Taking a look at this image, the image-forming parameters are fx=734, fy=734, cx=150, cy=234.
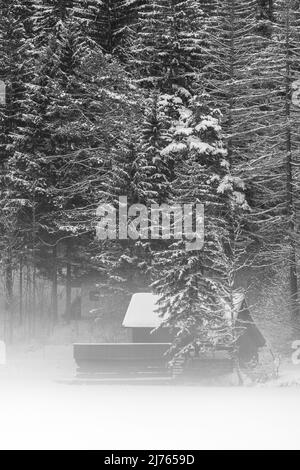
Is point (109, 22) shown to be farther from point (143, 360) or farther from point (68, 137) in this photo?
point (143, 360)

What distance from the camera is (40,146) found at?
3747cm

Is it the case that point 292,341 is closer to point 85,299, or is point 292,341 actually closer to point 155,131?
point 155,131

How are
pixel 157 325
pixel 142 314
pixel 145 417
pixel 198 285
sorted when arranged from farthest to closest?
pixel 142 314
pixel 157 325
pixel 198 285
pixel 145 417

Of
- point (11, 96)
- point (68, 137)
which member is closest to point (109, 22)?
point (11, 96)

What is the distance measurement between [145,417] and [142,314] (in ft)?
31.4

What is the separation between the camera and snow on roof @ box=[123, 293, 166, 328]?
29953mm

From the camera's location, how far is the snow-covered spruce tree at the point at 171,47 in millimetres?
36625

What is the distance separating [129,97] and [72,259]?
8854 millimetres

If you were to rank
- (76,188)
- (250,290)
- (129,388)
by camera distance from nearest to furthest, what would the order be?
1. (129,388)
2. (250,290)
3. (76,188)

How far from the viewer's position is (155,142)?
33906mm

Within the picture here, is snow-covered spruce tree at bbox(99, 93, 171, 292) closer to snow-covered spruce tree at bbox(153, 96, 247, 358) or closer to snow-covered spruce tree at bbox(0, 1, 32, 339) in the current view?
snow-covered spruce tree at bbox(153, 96, 247, 358)

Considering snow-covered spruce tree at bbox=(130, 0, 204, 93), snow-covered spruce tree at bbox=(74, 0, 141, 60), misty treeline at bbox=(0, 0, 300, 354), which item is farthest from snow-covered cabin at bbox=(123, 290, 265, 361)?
snow-covered spruce tree at bbox=(74, 0, 141, 60)
